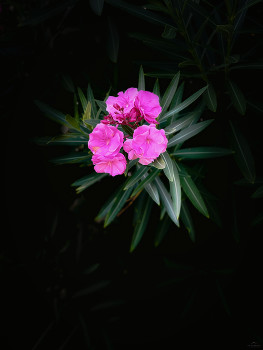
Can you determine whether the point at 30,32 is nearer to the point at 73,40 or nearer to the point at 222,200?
the point at 73,40

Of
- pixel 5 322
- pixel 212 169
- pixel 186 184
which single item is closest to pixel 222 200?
pixel 212 169

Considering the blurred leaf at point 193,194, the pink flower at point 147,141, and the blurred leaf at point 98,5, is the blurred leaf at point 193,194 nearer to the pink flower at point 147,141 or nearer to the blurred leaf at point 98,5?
the pink flower at point 147,141

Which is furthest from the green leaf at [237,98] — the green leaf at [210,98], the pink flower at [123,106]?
the pink flower at [123,106]

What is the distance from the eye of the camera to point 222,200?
5.51 feet

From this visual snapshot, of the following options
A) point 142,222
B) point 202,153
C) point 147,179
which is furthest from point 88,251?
point 202,153

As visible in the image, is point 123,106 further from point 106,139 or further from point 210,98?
point 210,98

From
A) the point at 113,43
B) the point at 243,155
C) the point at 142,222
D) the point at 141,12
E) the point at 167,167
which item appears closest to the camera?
the point at 167,167

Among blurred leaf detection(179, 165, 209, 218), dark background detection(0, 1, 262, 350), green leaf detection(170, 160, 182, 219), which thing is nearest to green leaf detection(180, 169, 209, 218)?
blurred leaf detection(179, 165, 209, 218)

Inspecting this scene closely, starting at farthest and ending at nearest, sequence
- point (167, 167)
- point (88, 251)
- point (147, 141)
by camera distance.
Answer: point (88, 251), point (167, 167), point (147, 141)

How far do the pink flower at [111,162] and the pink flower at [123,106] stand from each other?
0.11m

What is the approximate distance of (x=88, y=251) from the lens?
1.98m

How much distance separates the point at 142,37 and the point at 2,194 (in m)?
1.44

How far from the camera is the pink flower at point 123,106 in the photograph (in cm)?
84

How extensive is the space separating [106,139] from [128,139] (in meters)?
0.06
